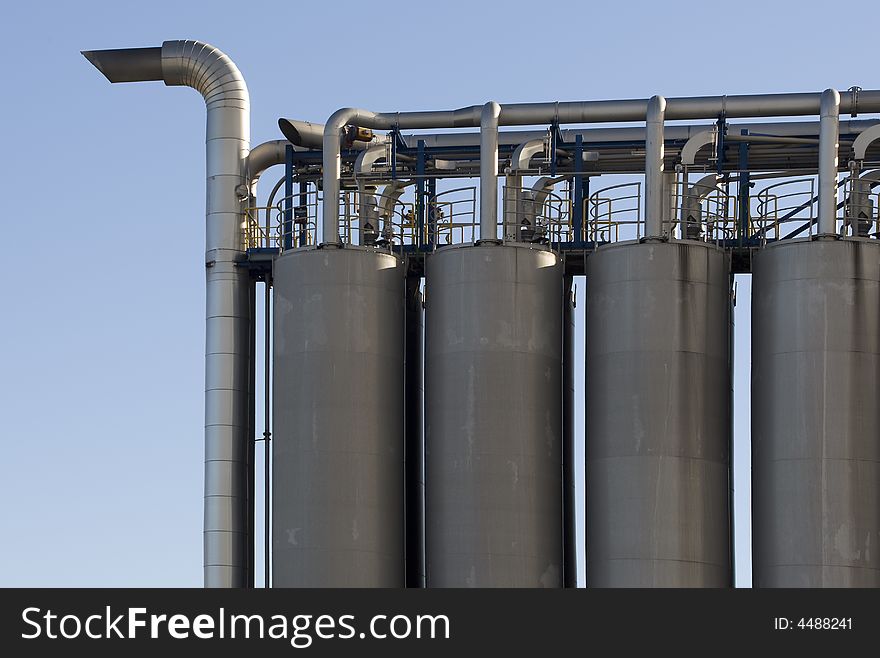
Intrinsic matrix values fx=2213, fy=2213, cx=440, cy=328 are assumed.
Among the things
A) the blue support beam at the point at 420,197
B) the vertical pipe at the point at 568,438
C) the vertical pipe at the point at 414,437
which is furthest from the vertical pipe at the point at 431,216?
the vertical pipe at the point at 568,438

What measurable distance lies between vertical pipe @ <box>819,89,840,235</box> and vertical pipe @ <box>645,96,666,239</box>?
154 inches

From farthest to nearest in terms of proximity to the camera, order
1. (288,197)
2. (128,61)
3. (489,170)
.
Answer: (128,61) → (288,197) → (489,170)

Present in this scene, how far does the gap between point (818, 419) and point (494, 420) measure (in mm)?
7756

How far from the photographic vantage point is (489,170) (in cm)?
5575

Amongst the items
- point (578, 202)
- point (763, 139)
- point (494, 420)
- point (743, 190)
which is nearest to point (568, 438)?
point (494, 420)

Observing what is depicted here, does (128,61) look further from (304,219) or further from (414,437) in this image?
(414,437)

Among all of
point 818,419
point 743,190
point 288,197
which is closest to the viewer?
point 818,419

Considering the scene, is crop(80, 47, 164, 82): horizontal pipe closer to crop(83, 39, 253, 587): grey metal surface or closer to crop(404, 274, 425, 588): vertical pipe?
crop(83, 39, 253, 587): grey metal surface

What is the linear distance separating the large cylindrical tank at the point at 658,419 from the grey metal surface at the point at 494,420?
3.63ft
